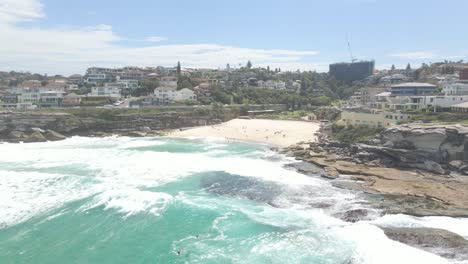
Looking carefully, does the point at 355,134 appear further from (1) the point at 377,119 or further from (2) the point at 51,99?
(2) the point at 51,99

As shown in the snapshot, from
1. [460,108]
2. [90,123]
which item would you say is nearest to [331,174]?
[460,108]

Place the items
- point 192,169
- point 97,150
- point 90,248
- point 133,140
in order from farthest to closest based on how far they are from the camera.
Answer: point 133,140
point 97,150
point 192,169
point 90,248

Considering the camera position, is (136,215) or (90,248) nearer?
(90,248)

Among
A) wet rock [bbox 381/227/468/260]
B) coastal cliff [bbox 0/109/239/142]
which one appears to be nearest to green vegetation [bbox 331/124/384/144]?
wet rock [bbox 381/227/468/260]

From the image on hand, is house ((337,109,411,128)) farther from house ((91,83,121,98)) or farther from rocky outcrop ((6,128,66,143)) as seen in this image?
house ((91,83,121,98))

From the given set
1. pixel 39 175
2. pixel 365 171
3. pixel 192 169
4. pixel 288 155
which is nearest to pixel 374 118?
pixel 288 155

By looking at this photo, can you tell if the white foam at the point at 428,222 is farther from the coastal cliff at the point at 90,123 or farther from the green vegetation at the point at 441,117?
the coastal cliff at the point at 90,123

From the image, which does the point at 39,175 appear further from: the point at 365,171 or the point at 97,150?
the point at 365,171

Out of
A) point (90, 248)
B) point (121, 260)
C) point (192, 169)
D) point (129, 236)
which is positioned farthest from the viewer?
point (192, 169)
